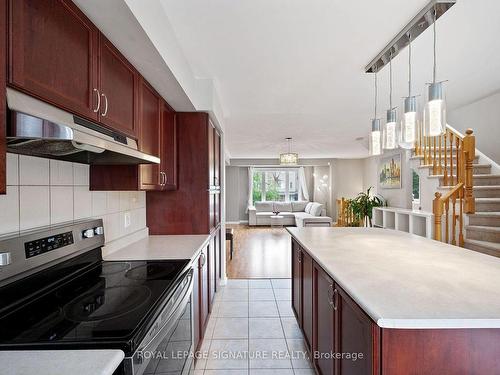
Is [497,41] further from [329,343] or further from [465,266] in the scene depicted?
[329,343]

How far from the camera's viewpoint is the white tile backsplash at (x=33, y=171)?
122 centimetres

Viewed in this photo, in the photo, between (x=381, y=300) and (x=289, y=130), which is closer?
(x=381, y=300)

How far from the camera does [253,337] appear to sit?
2410 millimetres

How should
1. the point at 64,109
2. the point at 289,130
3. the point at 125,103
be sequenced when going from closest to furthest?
the point at 64,109
the point at 125,103
the point at 289,130

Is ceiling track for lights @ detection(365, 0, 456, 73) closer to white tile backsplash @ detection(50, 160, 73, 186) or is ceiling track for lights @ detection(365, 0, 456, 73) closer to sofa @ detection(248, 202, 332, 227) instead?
white tile backsplash @ detection(50, 160, 73, 186)

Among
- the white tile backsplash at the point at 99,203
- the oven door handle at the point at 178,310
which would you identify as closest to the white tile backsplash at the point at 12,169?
the white tile backsplash at the point at 99,203

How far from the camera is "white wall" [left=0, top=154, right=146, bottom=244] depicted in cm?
116

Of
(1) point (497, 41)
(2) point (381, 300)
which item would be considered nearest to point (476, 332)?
(2) point (381, 300)

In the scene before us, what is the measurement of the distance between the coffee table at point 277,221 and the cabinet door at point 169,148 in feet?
22.4

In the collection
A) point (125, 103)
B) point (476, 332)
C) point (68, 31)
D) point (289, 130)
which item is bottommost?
point (476, 332)

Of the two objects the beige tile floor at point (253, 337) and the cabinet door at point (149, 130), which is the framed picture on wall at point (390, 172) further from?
the cabinet door at point (149, 130)

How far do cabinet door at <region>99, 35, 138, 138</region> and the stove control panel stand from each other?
60 cm

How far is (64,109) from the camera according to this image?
3.48ft

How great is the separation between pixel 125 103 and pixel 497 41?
9.20ft
